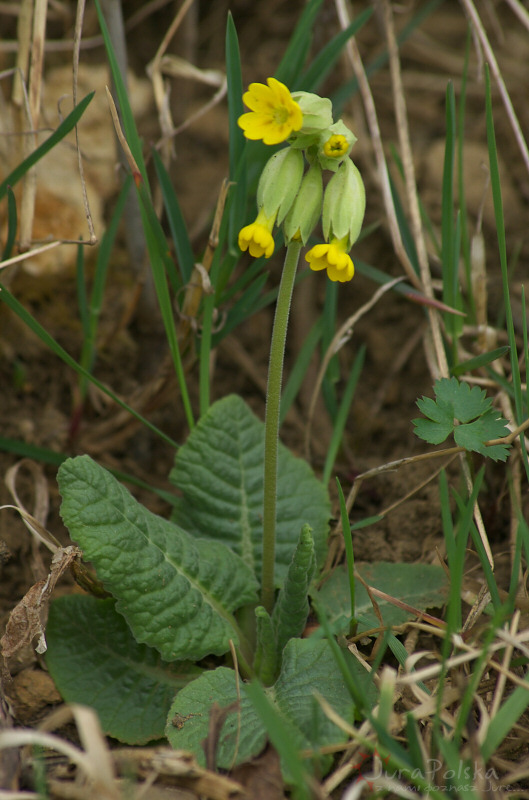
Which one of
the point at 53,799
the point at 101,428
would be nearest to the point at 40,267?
the point at 101,428

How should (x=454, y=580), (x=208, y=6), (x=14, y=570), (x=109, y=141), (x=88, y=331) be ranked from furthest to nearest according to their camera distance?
(x=208, y=6) < (x=109, y=141) < (x=88, y=331) < (x=14, y=570) < (x=454, y=580)

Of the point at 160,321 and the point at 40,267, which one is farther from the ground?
the point at 40,267

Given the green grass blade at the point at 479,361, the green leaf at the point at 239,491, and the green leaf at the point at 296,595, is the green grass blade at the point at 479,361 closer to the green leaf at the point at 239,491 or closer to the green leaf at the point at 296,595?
the green leaf at the point at 239,491

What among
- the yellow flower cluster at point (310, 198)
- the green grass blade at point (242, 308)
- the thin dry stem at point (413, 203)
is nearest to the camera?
the yellow flower cluster at point (310, 198)

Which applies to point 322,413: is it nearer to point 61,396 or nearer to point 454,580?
point 61,396

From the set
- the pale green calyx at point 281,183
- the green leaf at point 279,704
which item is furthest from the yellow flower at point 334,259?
the green leaf at point 279,704

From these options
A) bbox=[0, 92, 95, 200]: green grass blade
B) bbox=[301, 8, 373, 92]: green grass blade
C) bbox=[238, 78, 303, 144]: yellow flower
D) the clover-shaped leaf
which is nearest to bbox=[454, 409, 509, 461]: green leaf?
the clover-shaped leaf

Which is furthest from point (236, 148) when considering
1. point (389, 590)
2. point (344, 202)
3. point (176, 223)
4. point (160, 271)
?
point (389, 590)
